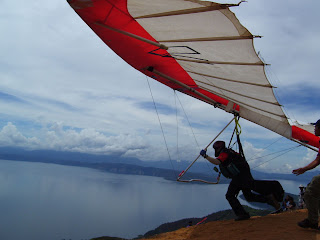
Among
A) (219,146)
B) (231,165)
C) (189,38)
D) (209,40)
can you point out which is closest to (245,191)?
(231,165)

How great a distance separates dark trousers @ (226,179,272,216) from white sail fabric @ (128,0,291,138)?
92.7 inches

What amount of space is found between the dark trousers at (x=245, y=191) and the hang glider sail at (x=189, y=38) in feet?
7.72

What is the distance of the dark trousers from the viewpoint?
6062 mm

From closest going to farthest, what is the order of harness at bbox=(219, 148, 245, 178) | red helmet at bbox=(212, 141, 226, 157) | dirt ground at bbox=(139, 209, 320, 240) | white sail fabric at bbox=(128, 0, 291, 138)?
white sail fabric at bbox=(128, 0, 291, 138)
dirt ground at bbox=(139, 209, 320, 240)
harness at bbox=(219, 148, 245, 178)
red helmet at bbox=(212, 141, 226, 157)

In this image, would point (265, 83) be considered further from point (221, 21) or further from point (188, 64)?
point (221, 21)

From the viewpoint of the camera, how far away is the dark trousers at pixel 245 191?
6.06m

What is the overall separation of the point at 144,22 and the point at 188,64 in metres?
1.91

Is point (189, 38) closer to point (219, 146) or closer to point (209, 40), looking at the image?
point (209, 40)

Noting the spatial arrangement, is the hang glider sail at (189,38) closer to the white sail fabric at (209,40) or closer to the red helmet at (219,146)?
the white sail fabric at (209,40)

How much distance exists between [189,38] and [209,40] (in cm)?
39

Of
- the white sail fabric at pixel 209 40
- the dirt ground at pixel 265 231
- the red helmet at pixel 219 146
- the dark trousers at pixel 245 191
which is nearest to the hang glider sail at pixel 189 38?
the white sail fabric at pixel 209 40

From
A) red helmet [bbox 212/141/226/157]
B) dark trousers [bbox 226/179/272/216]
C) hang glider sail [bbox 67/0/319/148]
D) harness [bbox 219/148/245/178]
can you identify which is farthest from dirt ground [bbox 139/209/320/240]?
hang glider sail [bbox 67/0/319/148]

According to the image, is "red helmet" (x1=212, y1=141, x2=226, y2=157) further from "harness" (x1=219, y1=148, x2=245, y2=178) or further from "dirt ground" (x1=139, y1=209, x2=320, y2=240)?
"dirt ground" (x1=139, y1=209, x2=320, y2=240)

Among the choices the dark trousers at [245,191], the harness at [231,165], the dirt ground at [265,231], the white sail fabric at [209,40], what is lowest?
the dirt ground at [265,231]
